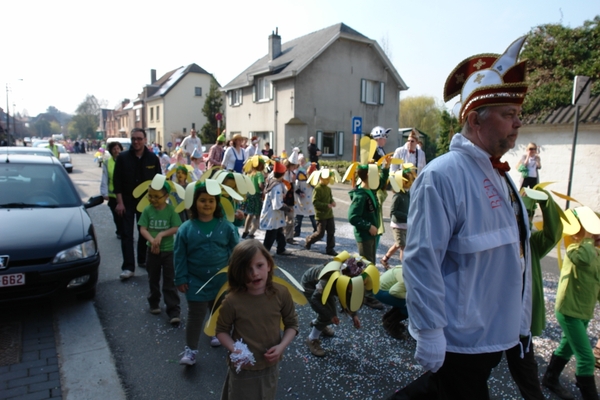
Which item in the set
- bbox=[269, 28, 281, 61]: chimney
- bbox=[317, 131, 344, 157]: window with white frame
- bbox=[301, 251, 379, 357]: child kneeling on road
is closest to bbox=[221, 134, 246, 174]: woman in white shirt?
bbox=[301, 251, 379, 357]: child kneeling on road

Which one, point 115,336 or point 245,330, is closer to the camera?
point 245,330

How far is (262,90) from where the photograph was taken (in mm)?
27781

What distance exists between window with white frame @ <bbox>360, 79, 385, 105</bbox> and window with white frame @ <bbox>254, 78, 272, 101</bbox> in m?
5.82

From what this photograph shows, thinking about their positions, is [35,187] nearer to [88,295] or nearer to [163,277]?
[88,295]

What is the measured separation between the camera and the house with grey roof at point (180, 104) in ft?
151

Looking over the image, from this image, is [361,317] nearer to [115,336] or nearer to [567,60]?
[115,336]

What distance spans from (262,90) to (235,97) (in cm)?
390

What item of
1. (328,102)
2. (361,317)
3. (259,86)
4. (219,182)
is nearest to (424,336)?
(219,182)

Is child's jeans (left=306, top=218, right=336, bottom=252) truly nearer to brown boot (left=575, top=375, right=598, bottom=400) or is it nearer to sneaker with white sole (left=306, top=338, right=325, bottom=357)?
sneaker with white sole (left=306, top=338, right=325, bottom=357)

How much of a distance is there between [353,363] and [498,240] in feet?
6.88

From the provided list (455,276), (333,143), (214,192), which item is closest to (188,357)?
(214,192)

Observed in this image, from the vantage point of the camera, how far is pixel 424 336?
74.4 inches

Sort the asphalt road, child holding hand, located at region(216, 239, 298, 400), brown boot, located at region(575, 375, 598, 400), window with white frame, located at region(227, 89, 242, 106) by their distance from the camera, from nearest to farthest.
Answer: child holding hand, located at region(216, 239, 298, 400) → brown boot, located at region(575, 375, 598, 400) → the asphalt road → window with white frame, located at region(227, 89, 242, 106)

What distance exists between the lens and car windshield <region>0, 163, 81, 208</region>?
5004 mm
